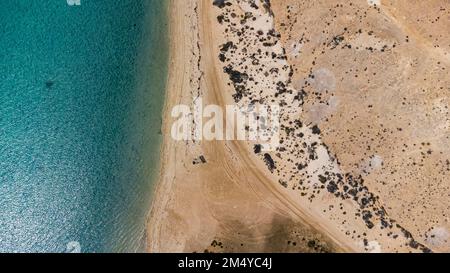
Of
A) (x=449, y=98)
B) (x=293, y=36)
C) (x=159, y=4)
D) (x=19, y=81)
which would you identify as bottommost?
(x=449, y=98)

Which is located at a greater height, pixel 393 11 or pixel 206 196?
pixel 393 11

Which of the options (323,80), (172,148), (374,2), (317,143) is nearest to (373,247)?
(317,143)

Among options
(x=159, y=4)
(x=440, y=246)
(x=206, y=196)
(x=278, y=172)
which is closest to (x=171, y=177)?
(x=206, y=196)

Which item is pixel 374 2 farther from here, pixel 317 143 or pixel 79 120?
pixel 79 120

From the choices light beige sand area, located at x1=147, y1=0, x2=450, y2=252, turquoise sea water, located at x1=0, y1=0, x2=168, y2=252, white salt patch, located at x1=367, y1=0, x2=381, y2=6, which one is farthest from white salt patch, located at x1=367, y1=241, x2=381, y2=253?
white salt patch, located at x1=367, y1=0, x2=381, y2=6

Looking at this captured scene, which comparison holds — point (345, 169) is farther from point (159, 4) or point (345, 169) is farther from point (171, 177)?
point (159, 4)

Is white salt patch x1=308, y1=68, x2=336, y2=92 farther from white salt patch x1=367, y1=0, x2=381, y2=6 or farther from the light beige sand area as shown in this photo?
white salt patch x1=367, y1=0, x2=381, y2=6

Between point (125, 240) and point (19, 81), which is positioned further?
point (19, 81)
